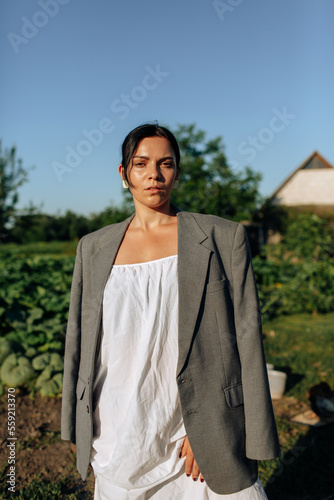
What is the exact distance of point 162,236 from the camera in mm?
1702

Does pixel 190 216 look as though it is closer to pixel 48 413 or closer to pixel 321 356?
pixel 48 413

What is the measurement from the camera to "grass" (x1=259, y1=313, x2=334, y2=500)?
270 cm

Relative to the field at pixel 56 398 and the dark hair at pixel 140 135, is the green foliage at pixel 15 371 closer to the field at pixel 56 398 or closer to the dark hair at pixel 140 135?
the field at pixel 56 398

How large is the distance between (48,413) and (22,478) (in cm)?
84

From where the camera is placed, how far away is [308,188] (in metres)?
18.3

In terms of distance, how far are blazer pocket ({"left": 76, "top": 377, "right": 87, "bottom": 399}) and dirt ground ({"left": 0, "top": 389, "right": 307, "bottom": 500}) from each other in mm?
1298

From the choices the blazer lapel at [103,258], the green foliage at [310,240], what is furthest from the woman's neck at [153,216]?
the green foliage at [310,240]

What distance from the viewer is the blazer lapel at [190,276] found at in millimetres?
1475

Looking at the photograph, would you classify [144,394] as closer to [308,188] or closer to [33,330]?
[33,330]

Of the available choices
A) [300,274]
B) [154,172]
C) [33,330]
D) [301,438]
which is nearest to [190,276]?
[154,172]

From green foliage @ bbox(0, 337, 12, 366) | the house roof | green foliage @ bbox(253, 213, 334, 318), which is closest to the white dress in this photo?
green foliage @ bbox(0, 337, 12, 366)

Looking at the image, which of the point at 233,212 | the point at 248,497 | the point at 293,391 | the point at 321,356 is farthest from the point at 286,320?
the point at 248,497

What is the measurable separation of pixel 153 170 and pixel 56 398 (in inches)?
116

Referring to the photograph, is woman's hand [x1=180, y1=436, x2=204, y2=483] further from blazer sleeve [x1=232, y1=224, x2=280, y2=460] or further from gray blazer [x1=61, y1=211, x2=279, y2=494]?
blazer sleeve [x1=232, y1=224, x2=280, y2=460]
